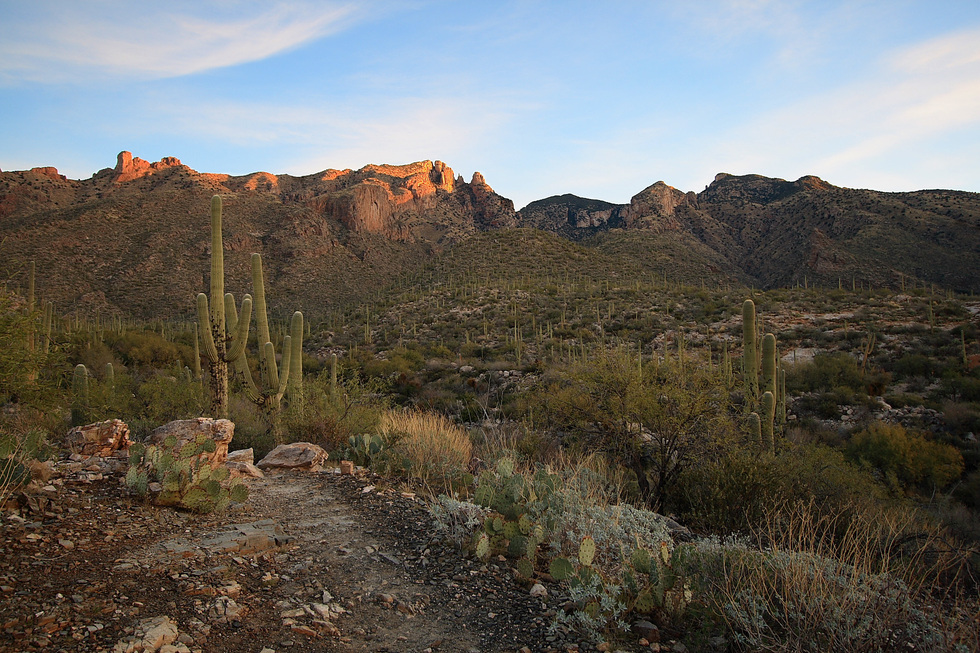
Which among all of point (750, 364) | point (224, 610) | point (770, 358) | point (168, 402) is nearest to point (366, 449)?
point (224, 610)

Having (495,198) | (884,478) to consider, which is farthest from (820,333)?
(495,198)

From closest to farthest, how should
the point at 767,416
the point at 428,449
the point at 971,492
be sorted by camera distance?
1. the point at 428,449
2. the point at 971,492
3. the point at 767,416

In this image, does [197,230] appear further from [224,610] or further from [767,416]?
[224,610]

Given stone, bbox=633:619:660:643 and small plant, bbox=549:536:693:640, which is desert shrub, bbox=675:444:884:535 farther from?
stone, bbox=633:619:660:643

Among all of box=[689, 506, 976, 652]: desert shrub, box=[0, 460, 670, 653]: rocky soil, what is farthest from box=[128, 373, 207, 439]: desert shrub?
box=[689, 506, 976, 652]: desert shrub

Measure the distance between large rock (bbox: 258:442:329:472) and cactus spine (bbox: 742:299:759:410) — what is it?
26.8 ft

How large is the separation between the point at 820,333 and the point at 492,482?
71.3 ft

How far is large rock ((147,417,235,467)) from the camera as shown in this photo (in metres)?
6.47

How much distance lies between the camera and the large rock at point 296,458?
7.41 metres

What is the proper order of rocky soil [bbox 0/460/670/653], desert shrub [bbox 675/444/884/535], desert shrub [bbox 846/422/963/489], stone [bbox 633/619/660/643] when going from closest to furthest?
rocky soil [bbox 0/460/670/653] → stone [bbox 633/619/660/643] → desert shrub [bbox 675/444/884/535] → desert shrub [bbox 846/422/963/489]

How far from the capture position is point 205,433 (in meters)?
6.65

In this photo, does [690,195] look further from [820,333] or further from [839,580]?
[839,580]

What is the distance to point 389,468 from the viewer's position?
7.05 m

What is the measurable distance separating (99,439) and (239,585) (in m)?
4.43
